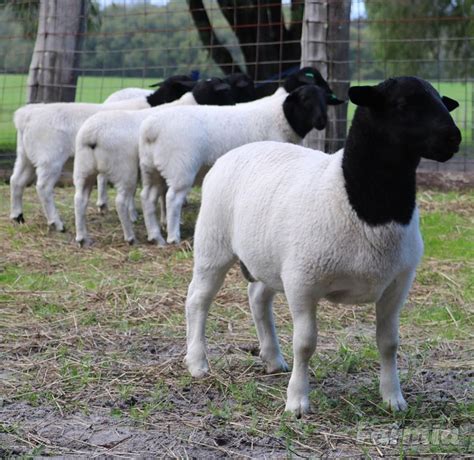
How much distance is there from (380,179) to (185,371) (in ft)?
5.36

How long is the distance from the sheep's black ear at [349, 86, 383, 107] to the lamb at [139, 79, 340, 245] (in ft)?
15.7

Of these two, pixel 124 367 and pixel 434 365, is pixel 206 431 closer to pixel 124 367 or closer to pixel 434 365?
pixel 124 367

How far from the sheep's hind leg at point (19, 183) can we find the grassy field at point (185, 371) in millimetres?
1600

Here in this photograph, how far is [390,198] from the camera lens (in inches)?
163

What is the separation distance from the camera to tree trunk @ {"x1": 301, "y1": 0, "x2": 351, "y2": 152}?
1094cm

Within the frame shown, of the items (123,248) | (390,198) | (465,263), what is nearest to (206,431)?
(390,198)

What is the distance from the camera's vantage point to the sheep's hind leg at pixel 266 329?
512cm

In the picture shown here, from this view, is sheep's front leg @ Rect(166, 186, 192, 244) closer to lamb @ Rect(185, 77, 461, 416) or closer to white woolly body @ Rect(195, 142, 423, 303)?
white woolly body @ Rect(195, 142, 423, 303)

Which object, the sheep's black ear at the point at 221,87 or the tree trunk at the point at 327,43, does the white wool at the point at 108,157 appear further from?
the tree trunk at the point at 327,43

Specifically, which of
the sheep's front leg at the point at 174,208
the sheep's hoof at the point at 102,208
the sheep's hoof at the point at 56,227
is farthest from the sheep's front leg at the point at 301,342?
the sheep's hoof at the point at 102,208

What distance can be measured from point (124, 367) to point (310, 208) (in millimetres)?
1497

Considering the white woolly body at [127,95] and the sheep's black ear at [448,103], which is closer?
the sheep's black ear at [448,103]

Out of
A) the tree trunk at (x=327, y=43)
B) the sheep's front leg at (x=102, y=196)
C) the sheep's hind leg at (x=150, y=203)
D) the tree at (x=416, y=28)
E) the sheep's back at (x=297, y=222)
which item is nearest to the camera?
the sheep's back at (x=297, y=222)

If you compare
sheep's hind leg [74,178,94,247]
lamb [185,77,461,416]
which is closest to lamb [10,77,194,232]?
sheep's hind leg [74,178,94,247]
